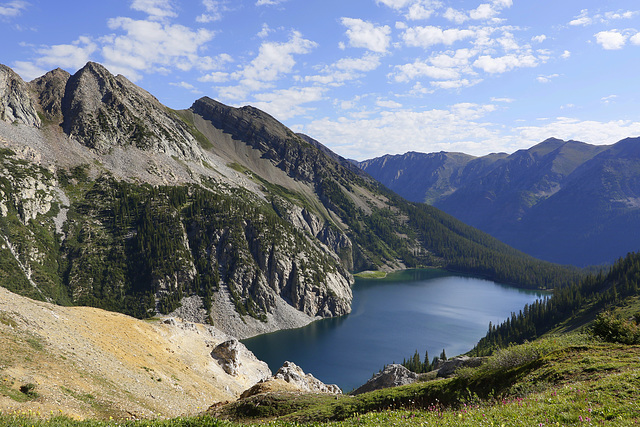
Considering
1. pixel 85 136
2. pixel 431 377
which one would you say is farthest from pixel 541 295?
pixel 85 136

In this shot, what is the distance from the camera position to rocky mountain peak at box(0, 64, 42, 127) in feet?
478

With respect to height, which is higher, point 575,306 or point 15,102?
point 15,102

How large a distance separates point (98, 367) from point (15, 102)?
6888 inches

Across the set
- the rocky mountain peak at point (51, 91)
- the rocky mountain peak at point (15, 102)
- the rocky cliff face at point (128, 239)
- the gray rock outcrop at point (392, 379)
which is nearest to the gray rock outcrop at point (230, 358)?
the gray rock outcrop at point (392, 379)

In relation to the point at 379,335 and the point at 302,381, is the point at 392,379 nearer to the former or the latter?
the point at 302,381

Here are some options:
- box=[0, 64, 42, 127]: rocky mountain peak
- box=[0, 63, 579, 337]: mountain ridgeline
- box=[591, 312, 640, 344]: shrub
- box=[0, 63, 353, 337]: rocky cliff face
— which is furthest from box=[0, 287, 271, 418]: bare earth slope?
box=[0, 64, 42, 127]: rocky mountain peak

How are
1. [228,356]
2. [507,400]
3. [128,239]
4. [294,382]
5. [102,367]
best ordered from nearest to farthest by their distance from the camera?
[507,400]
[102,367]
[294,382]
[228,356]
[128,239]

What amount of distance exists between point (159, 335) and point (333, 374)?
2133 inches

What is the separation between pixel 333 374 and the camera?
9031cm

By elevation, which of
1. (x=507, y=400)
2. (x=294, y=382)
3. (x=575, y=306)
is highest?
(x=507, y=400)

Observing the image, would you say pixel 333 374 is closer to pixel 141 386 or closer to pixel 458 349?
pixel 458 349

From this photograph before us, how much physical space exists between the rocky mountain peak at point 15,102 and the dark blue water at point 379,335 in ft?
451

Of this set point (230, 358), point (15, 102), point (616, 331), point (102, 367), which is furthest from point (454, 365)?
point (15, 102)

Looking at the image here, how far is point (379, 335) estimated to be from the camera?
121 meters
